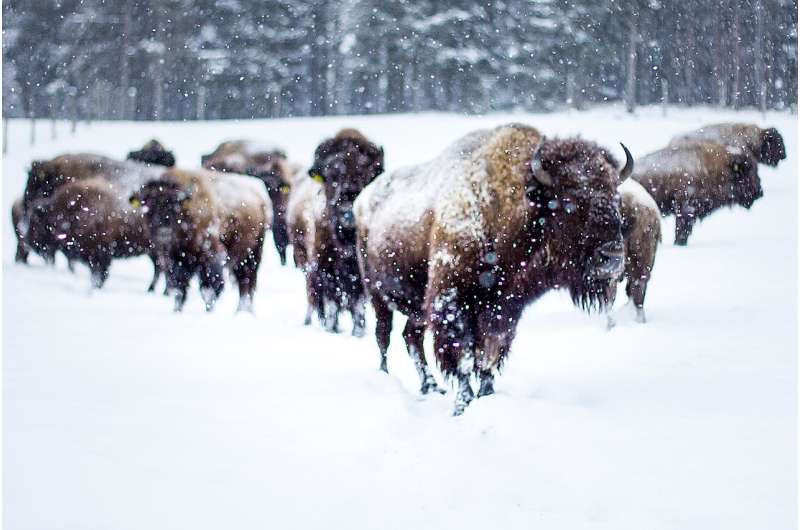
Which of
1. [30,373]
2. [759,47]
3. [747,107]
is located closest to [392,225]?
[30,373]

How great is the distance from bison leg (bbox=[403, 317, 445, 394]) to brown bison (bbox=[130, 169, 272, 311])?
11.9 feet

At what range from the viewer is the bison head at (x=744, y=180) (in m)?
8.48

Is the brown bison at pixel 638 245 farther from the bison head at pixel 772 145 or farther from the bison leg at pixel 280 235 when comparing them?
the bison leg at pixel 280 235

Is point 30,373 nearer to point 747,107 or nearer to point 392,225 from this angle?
Answer: point 392,225

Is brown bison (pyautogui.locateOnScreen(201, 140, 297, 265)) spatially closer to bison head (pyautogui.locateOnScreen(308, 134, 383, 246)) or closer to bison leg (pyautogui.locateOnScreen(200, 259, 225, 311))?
bison leg (pyautogui.locateOnScreen(200, 259, 225, 311))

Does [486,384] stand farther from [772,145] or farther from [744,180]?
[744,180]

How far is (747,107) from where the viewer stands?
645 centimetres

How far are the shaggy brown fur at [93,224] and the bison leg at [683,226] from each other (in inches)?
272

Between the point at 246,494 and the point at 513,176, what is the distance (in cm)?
215

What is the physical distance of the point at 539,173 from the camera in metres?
3.56

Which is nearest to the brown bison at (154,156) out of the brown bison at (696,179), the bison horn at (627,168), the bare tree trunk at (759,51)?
the brown bison at (696,179)

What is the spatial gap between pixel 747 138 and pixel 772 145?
0.34m

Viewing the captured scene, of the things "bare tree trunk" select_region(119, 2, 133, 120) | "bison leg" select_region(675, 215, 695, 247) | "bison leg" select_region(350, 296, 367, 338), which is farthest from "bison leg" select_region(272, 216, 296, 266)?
"bison leg" select_region(675, 215, 695, 247)

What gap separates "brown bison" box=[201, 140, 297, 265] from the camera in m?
12.7
